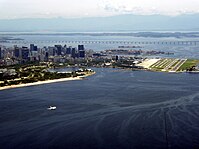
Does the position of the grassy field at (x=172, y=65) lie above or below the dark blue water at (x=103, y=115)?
above

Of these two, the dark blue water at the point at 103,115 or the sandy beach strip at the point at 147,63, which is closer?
the dark blue water at the point at 103,115

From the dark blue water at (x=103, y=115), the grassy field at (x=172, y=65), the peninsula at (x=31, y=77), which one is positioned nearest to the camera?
the dark blue water at (x=103, y=115)

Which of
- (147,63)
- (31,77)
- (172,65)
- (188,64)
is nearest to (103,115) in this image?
(31,77)

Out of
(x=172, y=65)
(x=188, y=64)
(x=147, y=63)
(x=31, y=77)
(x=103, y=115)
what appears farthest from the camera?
(x=147, y=63)

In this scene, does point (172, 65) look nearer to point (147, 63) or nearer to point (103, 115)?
point (147, 63)

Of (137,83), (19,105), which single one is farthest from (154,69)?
(19,105)

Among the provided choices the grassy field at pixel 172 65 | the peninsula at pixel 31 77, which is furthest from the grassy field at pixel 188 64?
the peninsula at pixel 31 77

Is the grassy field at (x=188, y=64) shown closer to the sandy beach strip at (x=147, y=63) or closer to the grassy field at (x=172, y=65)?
the grassy field at (x=172, y=65)

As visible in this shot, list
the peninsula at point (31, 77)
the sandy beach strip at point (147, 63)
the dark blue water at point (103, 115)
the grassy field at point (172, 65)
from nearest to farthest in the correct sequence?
the dark blue water at point (103, 115)
the peninsula at point (31, 77)
the grassy field at point (172, 65)
the sandy beach strip at point (147, 63)
